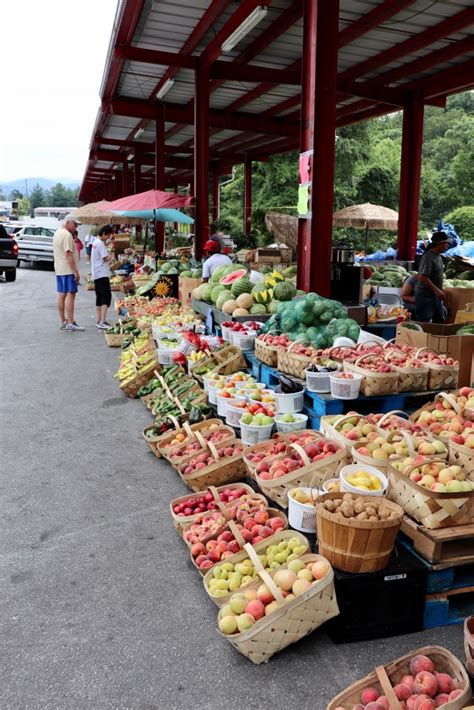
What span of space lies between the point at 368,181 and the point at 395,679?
32222mm

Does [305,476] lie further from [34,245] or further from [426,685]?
[34,245]

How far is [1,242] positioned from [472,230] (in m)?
18.6

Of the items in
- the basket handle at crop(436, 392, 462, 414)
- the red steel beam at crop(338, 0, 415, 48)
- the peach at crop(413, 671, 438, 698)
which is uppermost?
the red steel beam at crop(338, 0, 415, 48)

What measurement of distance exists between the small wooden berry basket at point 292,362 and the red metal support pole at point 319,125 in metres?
2.26

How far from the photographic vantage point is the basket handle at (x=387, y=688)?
7.29 feet

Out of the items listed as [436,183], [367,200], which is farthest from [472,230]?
[436,183]

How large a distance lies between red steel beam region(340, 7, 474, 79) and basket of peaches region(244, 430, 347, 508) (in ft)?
27.7

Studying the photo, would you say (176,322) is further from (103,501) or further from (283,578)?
(283,578)

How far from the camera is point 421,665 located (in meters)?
2.40

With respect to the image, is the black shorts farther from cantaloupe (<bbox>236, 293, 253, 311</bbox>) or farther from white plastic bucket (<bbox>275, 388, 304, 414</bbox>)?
white plastic bucket (<bbox>275, 388, 304, 414</bbox>)

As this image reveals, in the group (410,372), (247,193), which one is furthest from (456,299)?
(247,193)

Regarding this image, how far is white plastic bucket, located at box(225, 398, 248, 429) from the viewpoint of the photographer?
199 inches

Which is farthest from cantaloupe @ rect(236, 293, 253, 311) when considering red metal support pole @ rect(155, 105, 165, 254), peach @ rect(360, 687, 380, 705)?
red metal support pole @ rect(155, 105, 165, 254)

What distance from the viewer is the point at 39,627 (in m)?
3.10
